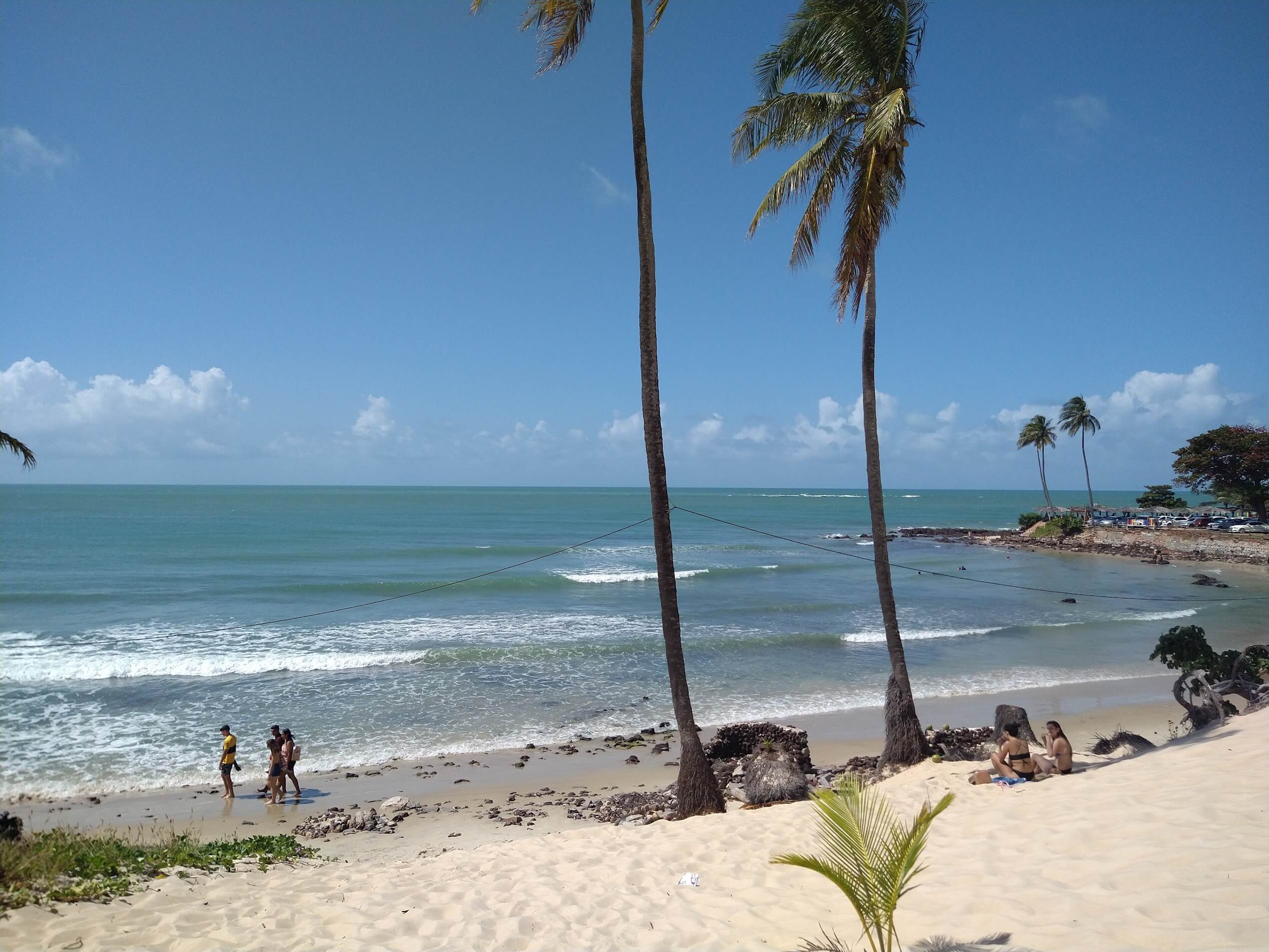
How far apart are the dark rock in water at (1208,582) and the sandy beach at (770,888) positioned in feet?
99.7

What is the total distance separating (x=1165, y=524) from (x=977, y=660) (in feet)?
141

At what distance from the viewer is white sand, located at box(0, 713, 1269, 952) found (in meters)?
4.65

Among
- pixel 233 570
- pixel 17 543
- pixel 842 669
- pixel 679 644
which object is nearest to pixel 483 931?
pixel 679 644

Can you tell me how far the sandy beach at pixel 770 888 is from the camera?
469 cm

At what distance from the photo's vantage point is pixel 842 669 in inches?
751

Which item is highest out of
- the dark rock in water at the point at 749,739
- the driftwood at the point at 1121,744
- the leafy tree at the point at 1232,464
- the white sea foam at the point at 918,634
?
the leafy tree at the point at 1232,464

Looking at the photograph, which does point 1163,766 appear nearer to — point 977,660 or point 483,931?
point 483,931

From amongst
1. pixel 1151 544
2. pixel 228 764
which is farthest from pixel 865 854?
pixel 1151 544

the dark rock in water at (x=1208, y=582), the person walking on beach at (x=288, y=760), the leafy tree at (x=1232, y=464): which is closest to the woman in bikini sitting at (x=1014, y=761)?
the person walking on beach at (x=288, y=760)

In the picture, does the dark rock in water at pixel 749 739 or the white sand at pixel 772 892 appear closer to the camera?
the white sand at pixel 772 892

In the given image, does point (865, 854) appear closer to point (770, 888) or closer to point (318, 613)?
point (770, 888)

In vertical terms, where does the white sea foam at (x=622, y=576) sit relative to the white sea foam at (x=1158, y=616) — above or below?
above

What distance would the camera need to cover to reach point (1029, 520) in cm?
6128

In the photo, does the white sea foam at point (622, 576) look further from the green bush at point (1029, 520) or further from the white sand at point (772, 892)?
the green bush at point (1029, 520)
